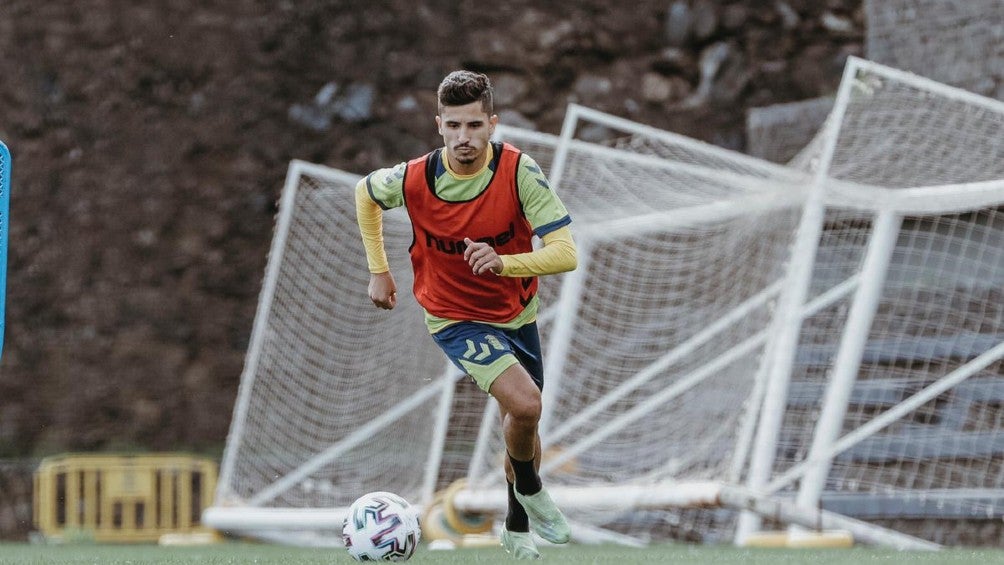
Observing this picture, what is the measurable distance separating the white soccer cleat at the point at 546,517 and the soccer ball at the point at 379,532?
335 mm

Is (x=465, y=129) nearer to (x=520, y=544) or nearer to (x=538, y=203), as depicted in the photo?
(x=538, y=203)

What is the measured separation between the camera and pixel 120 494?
31.1ft

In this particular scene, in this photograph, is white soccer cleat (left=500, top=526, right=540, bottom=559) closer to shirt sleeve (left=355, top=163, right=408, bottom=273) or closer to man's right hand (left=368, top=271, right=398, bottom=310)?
man's right hand (left=368, top=271, right=398, bottom=310)

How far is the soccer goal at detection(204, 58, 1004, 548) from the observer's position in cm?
666

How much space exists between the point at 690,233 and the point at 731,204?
68 cm

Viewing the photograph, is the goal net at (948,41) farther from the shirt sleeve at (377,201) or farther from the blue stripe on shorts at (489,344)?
the shirt sleeve at (377,201)

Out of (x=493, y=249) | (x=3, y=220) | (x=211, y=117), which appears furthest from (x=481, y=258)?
(x=211, y=117)

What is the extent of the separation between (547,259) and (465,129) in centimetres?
41

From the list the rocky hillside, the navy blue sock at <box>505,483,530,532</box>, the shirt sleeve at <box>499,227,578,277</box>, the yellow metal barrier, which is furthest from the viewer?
the rocky hillside

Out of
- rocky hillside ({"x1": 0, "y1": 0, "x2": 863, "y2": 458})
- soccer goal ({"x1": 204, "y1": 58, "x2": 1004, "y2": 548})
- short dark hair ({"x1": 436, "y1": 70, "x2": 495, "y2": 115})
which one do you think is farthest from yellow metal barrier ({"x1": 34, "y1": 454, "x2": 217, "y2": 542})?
short dark hair ({"x1": 436, "y1": 70, "x2": 495, "y2": 115})

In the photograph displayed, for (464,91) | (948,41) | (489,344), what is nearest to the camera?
(464,91)

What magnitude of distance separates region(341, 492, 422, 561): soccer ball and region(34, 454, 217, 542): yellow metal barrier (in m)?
5.39

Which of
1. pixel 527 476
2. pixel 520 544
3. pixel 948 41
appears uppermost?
pixel 948 41

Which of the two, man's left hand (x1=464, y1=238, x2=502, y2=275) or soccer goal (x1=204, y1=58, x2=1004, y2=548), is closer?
man's left hand (x1=464, y1=238, x2=502, y2=275)
